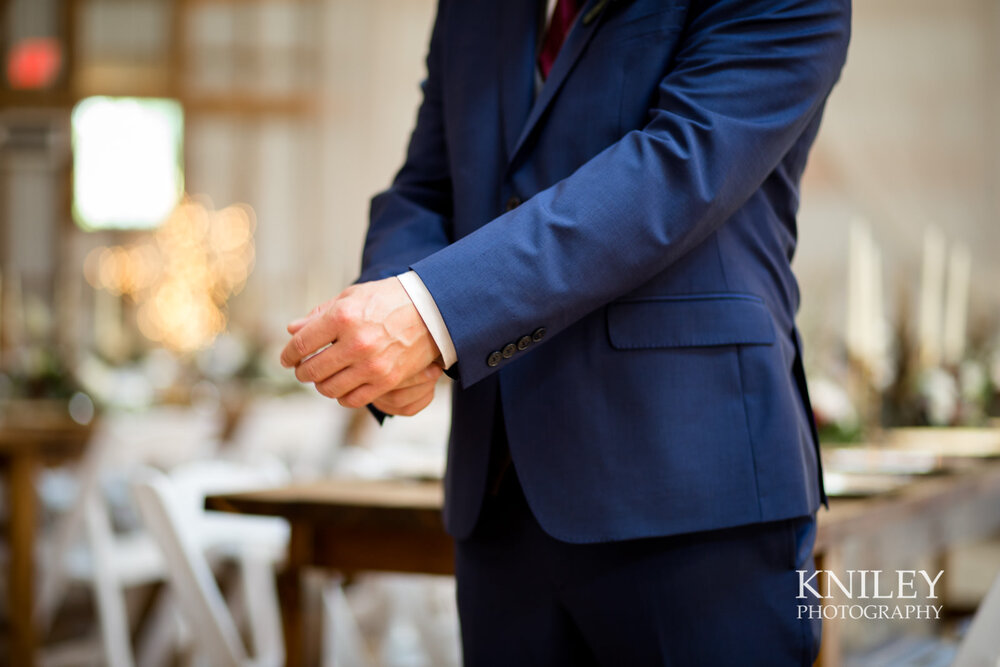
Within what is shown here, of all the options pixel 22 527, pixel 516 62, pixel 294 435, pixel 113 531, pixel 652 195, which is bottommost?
pixel 113 531

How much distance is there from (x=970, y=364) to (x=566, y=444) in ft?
12.1

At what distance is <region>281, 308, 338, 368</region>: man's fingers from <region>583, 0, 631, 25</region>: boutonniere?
1.32 feet

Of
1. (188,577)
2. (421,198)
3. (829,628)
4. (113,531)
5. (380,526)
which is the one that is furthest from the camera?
(113,531)

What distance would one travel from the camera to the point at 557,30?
120 cm

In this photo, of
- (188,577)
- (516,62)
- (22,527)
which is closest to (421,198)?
(516,62)

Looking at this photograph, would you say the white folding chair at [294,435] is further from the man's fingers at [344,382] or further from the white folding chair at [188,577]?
the man's fingers at [344,382]

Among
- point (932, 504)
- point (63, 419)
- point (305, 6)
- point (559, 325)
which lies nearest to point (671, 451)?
point (559, 325)

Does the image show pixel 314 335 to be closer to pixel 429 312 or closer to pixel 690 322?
pixel 429 312

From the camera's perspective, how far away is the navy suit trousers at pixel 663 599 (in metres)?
1.03

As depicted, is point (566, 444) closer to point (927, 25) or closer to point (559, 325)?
point (559, 325)

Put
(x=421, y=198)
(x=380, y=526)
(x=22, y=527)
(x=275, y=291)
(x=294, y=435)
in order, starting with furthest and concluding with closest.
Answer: (x=275, y=291) → (x=294, y=435) → (x=22, y=527) → (x=380, y=526) → (x=421, y=198)

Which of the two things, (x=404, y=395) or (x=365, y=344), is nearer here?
(x=365, y=344)

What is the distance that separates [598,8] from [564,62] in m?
0.06

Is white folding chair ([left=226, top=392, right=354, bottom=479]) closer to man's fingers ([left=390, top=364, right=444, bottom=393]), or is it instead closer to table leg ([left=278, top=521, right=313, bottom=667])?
table leg ([left=278, top=521, right=313, bottom=667])
